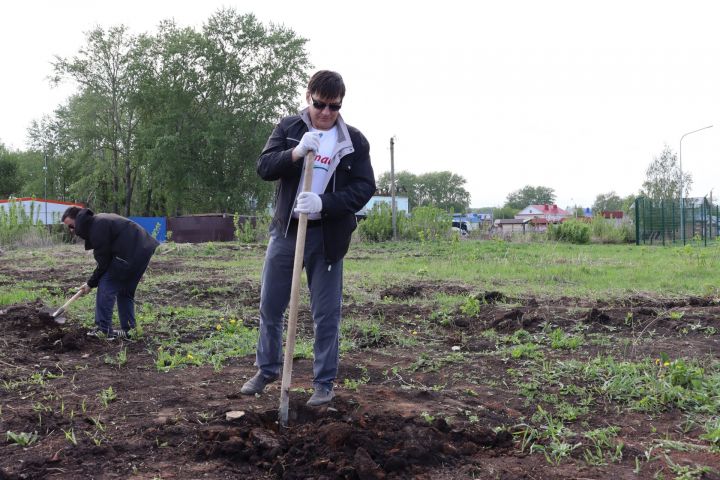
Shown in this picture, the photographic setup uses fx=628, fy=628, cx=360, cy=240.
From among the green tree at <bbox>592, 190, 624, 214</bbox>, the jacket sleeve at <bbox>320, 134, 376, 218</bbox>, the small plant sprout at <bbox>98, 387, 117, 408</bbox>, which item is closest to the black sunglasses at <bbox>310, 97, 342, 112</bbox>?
the jacket sleeve at <bbox>320, 134, 376, 218</bbox>

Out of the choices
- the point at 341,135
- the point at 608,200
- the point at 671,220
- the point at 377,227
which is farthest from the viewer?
the point at 608,200

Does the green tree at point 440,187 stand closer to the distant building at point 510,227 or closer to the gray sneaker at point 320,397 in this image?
the distant building at point 510,227

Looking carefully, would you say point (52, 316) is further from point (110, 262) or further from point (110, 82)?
point (110, 82)

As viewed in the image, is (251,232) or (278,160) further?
(251,232)

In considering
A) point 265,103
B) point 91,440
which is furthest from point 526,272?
point 265,103

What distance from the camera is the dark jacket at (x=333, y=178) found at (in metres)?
3.62

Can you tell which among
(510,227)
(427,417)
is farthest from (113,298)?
(510,227)

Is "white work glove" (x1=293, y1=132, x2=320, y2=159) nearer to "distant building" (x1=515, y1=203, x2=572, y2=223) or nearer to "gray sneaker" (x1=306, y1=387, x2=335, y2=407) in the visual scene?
"gray sneaker" (x1=306, y1=387, x2=335, y2=407)

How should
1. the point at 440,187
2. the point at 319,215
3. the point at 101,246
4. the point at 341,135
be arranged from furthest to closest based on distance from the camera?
the point at 440,187
the point at 101,246
the point at 341,135
the point at 319,215

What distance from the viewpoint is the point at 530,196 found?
118m

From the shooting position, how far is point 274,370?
385cm

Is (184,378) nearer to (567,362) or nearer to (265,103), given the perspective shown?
(567,362)

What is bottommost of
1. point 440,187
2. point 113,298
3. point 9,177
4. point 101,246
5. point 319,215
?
point 113,298

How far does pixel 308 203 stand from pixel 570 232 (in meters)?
21.2
